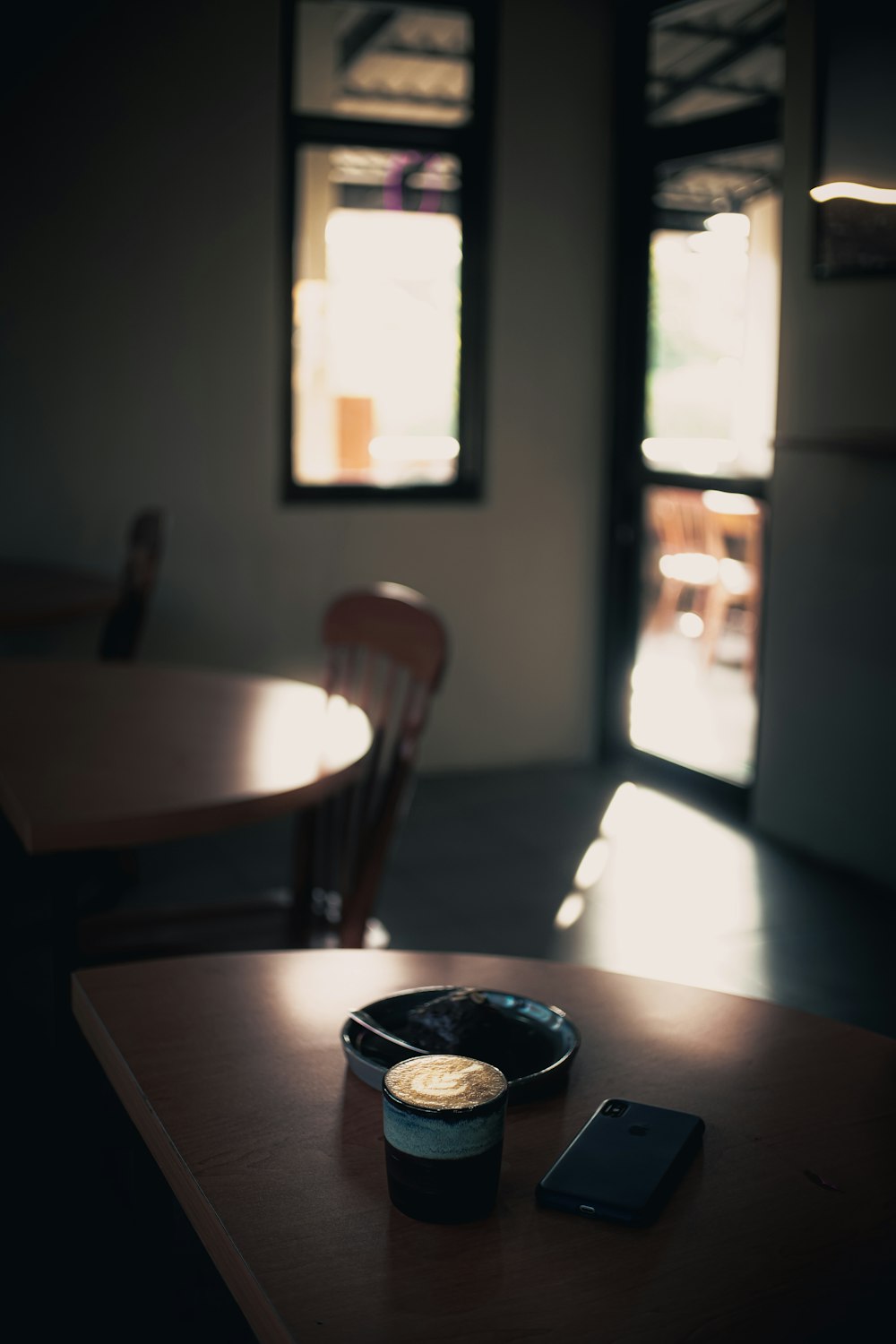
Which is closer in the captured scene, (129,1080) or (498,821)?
(129,1080)

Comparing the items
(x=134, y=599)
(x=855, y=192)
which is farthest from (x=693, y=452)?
(x=134, y=599)

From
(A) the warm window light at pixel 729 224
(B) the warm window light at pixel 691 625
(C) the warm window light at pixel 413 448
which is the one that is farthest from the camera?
(B) the warm window light at pixel 691 625

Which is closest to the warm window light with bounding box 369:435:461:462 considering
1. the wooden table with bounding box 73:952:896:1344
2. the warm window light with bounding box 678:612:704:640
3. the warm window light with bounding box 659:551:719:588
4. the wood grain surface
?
the warm window light with bounding box 659:551:719:588

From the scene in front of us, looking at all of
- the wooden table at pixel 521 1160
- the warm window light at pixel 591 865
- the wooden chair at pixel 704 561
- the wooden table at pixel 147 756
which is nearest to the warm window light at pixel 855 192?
the wooden chair at pixel 704 561

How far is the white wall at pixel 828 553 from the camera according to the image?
3.58 metres

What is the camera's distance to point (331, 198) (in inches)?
177

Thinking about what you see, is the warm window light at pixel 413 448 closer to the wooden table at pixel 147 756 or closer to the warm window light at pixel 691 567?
the warm window light at pixel 691 567

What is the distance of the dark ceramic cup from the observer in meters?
0.87

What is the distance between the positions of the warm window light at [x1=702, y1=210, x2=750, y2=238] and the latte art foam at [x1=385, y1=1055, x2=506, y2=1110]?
3786 mm

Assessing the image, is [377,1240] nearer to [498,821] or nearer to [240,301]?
[498,821]

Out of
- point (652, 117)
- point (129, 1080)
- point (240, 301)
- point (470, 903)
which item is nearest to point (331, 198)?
point (240, 301)

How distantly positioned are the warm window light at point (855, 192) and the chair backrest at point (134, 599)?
200cm

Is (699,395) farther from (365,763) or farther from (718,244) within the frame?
(365,763)

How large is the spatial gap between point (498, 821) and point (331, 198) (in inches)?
84.5
